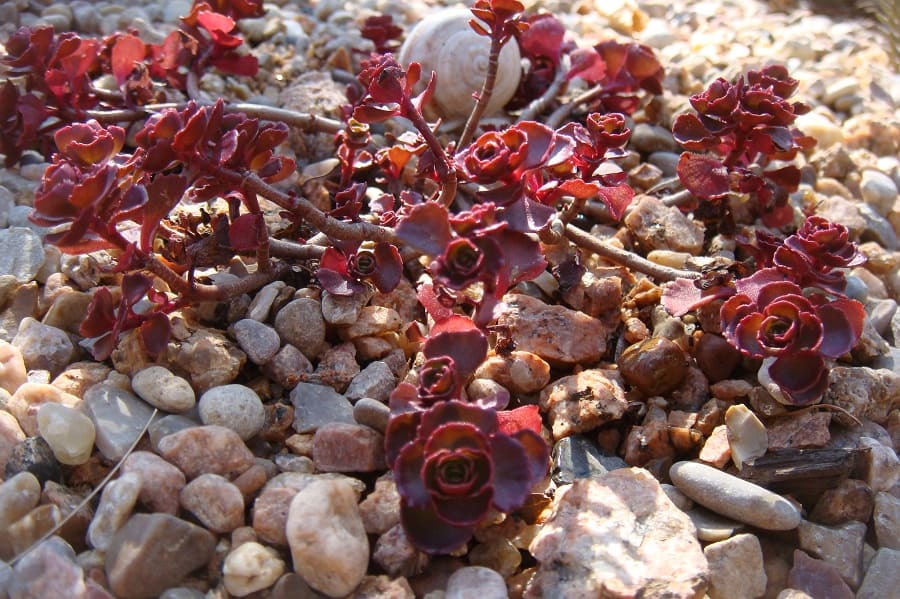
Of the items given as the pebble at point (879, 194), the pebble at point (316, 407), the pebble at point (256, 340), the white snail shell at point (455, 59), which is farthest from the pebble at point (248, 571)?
the pebble at point (879, 194)

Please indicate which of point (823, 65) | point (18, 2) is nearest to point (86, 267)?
point (18, 2)

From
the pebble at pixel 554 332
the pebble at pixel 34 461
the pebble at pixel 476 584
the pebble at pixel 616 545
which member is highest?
the pebble at pixel 554 332

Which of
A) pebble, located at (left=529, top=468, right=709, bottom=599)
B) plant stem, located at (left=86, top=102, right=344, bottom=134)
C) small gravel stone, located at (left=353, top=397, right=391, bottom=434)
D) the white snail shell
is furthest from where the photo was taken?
the white snail shell

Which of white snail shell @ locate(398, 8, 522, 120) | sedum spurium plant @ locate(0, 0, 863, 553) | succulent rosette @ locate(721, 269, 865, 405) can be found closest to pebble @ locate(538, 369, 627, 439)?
sedum spurium plant @ locate(0, 0, 863, 553)

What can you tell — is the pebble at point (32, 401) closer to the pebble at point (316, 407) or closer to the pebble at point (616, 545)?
the pebble at point (316, 407)

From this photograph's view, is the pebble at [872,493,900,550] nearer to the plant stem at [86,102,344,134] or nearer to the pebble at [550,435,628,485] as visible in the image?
the pebble at [550,435,628,485]

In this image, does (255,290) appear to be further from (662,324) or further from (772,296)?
(772,296)

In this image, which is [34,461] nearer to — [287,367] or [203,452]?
[203,452]
